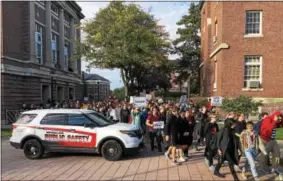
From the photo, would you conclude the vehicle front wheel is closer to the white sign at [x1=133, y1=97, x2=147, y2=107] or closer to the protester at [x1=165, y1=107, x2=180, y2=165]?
the protester at [x1=165, y1=107, x2=180, y2=165]

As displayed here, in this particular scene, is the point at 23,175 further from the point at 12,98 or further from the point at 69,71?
the point at 69,71

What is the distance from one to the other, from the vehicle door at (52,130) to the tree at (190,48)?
46.5 metres

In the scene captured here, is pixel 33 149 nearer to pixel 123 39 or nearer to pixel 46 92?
pixel 123 39

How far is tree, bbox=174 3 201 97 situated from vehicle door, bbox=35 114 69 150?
4648cm

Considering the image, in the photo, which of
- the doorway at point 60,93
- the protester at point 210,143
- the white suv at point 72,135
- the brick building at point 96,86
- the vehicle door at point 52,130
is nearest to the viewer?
the protester at point 210,143

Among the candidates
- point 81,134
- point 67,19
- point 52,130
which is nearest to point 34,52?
point 67,19

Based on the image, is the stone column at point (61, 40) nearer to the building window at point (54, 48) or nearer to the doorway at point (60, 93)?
the building window at point (54, 48)

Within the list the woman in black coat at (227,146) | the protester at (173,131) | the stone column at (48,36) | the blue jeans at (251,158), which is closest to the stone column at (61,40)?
the stone column at (48,36)

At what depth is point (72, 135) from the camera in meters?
14.2

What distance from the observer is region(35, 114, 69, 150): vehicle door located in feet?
47.1

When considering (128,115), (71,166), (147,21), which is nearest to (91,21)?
(147,21)

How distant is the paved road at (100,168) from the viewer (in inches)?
436

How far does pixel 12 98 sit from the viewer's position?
116 ft

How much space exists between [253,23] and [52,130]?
18.1 metres
